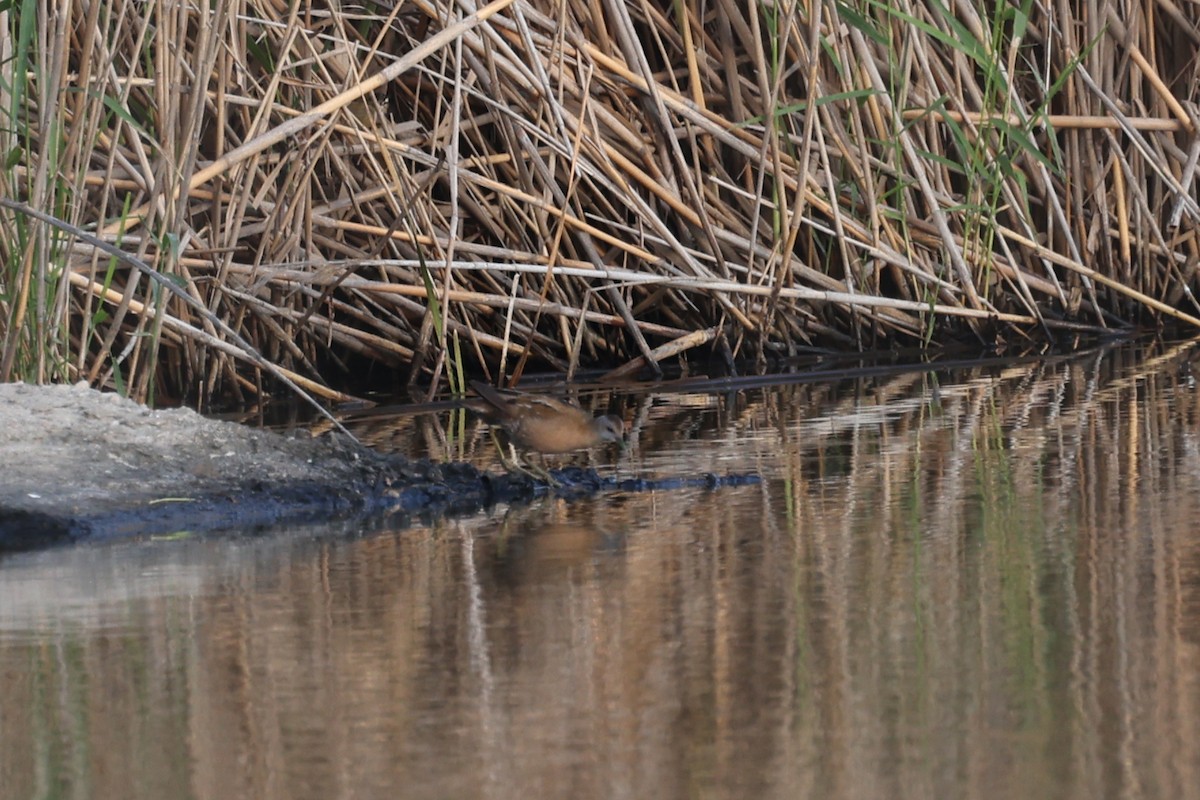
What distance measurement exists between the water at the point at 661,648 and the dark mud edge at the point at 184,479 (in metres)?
0.21

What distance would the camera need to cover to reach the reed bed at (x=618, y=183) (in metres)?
6.61

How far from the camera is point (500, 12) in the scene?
23.1 feet

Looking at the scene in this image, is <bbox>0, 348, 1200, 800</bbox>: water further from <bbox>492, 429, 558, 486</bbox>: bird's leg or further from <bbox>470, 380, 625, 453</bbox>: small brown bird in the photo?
<bbox>470, 380, 625, 453</bbox>: small brown bird

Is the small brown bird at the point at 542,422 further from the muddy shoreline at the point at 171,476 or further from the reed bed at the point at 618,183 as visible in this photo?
the reed bed at the point at 618,183

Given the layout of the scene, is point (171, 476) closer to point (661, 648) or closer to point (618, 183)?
point (661, 648)

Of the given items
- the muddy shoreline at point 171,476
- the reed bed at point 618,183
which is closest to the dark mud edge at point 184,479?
the muddy shoreline at point 171,476

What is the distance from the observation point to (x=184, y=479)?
4605mm

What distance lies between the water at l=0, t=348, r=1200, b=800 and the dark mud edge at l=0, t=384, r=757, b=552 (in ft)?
0.70

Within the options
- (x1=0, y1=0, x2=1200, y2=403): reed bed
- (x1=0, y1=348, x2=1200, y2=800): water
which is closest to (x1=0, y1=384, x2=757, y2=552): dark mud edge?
(x1=0, y1=348, x2=1200, y2=800): water

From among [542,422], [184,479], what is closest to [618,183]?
[542,422]

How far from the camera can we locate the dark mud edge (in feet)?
Result: 14.3

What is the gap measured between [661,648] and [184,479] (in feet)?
6.56

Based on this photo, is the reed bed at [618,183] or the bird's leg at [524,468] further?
the reed bed at [618,183]

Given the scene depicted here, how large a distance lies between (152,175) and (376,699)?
13.4 feet
